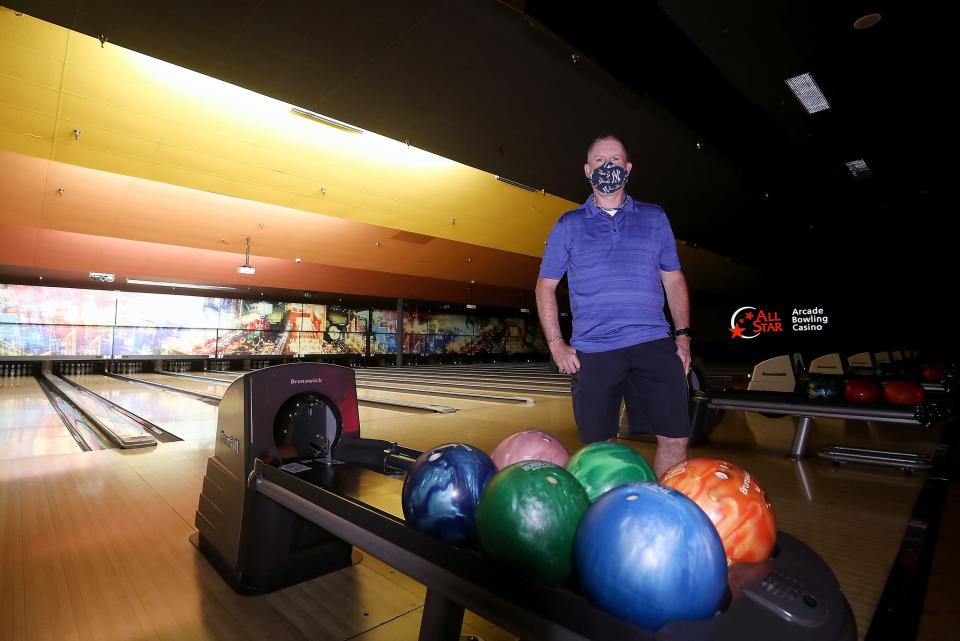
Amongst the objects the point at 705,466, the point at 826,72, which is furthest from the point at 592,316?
the point at 826,72

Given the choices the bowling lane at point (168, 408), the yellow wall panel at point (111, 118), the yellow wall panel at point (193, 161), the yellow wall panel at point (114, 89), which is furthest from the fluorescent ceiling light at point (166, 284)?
the yellow wall panel at point (114, 89)

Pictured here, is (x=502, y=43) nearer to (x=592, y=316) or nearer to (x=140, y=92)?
(x=592, y=316)

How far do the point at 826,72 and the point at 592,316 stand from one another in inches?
148

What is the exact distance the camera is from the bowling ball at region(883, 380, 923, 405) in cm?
367

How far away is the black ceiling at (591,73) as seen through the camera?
9.68 ft

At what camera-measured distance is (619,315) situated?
159 cm

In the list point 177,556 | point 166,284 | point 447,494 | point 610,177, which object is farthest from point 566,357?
point 166,284

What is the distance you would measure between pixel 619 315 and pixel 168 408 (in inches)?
218

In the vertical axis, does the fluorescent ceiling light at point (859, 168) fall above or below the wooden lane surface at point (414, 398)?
above

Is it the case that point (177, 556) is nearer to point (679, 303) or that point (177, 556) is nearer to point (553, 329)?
point (553, 329)

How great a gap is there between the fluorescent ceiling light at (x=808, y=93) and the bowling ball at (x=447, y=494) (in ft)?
14.7

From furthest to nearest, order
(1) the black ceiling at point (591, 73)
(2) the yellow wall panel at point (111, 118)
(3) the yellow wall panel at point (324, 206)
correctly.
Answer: (3) the yellow wall panel at point (324, 206) < (2) the yellow wall panel at point (111, 118) < (1) the black ceiling at point (591, 73)

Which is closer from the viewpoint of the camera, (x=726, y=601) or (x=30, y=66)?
(x=726, y=601)

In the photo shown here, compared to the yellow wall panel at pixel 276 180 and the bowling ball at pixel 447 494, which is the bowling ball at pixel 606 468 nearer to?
the bowling ball at pixel 447 494
